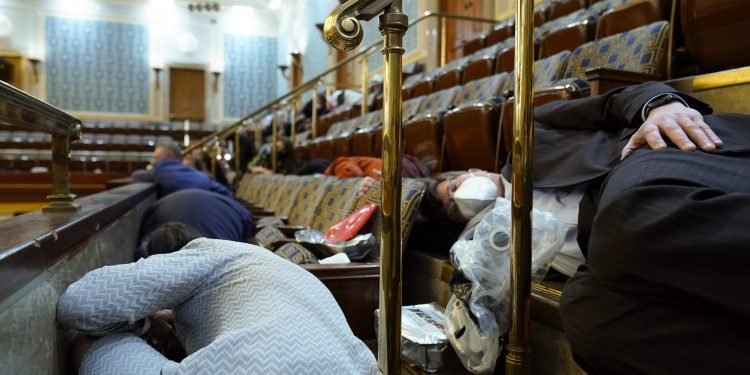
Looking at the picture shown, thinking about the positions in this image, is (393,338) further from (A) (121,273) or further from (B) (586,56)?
(B) (586,56)

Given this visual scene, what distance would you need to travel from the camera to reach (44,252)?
0.60 meters

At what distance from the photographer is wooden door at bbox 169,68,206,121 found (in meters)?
7.93

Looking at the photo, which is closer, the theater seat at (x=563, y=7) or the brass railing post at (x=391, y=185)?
the brass railing post at (x=391, y=185)

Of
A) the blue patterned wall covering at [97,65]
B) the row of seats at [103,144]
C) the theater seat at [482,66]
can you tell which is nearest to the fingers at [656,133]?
the theater seat at [482,66]

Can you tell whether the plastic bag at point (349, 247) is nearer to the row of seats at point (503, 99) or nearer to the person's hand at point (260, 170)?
the row of seats at point (503, 99)

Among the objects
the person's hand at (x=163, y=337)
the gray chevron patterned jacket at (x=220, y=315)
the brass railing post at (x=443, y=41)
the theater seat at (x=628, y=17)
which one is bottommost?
the person's hand at (x=163, y=337)

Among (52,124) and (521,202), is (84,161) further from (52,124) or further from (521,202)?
(521,202)

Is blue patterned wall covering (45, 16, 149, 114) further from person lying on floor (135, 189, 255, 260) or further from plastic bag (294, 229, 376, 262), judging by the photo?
plastic bag (294, 229, 376, 262)

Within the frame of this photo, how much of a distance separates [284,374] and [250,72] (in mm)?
8097

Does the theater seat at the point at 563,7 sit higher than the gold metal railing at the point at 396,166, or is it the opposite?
the theater seat at the point at 563,7

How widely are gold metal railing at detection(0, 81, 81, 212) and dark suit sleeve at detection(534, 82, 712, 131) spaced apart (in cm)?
75

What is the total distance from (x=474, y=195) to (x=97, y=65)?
7.99 m

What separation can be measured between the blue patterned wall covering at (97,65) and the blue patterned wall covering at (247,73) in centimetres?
112

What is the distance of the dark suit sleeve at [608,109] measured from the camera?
2.35ft
